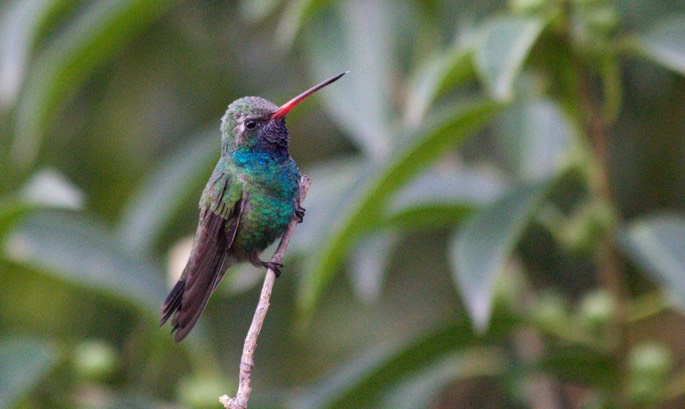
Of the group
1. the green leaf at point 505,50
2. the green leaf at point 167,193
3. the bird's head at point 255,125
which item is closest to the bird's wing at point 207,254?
the bird's head at point 255,125

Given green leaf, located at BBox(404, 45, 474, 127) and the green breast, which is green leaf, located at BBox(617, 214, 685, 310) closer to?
green leaf, located at BBox(404, 45, 474, 127)

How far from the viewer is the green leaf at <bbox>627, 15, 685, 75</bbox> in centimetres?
238

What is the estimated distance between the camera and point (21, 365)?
9.14ft

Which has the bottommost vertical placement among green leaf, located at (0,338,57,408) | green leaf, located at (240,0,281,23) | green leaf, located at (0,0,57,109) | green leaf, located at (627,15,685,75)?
green leaf, located at (0,338,57,408)

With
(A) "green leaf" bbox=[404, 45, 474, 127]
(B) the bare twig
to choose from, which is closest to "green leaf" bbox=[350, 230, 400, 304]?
(A) "green leaf" bbox=[404, 45, 474, 127]

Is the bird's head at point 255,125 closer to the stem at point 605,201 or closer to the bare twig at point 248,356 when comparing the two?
the bare twig at point 248,356

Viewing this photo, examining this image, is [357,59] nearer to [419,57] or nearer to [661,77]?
[419,57]

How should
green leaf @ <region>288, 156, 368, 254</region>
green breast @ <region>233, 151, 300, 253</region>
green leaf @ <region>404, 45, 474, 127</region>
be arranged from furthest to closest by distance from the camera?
green leaf @ <region>288, 156, 368, 254</region> → green leaf @ <region>404, 45, 474, 127</region> → green breast @ <region>233, 151, 300, 253</region>

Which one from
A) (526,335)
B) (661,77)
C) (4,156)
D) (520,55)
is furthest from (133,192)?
(520,55)

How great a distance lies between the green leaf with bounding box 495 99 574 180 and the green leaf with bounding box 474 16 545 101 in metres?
0.83

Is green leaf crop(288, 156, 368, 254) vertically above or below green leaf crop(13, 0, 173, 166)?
below

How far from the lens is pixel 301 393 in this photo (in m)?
3.27

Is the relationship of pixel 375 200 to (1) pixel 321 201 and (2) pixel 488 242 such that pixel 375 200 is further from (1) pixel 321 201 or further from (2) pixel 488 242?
(1) pixel 321 201

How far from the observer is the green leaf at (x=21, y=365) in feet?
8.94
